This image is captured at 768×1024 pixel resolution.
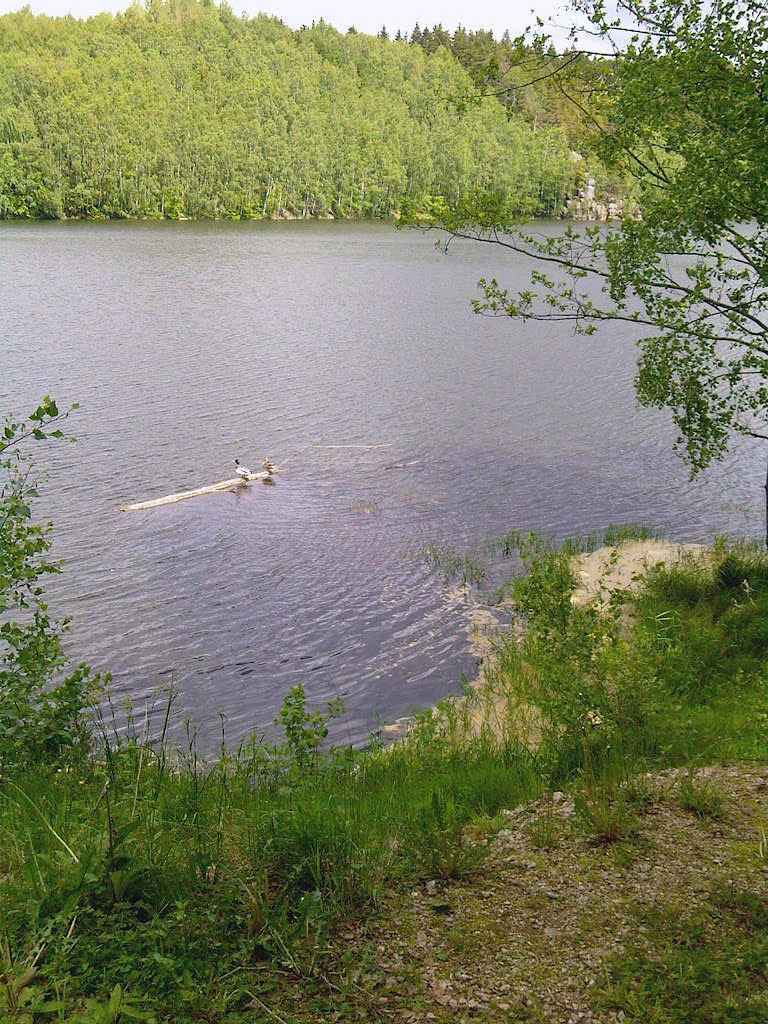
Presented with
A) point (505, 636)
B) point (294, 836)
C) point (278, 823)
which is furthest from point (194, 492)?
point (294, 836)

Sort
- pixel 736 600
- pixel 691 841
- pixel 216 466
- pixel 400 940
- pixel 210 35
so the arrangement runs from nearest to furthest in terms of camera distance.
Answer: pixel 400 940 → pixel 691 841 → pixel 736 600 → pixel 216 466 → pixel 210 35

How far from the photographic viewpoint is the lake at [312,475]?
12.5m

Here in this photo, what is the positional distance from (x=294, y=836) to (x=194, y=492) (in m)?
15.0

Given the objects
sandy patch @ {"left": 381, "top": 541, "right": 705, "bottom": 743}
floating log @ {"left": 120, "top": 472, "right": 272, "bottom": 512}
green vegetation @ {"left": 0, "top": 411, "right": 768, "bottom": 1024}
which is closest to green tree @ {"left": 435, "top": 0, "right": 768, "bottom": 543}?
sandy patch @ {"left": 381, "top": 541, "right": 705, "bottom": 743}

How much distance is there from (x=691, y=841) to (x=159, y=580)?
37.0 ft

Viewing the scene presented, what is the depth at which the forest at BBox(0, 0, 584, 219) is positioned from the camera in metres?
116

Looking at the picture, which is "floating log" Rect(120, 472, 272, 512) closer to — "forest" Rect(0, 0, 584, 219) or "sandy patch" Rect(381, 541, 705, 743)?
"sandy patch" Rect(381, 541, 705, 743)

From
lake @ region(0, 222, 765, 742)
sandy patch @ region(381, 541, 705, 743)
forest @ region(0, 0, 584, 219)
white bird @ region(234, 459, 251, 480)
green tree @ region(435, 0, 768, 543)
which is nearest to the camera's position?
green tree @ region(435, 0, 768, 543)

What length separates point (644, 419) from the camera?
2667cm

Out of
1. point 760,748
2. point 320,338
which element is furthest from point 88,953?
point 320,338

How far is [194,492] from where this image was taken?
62.4 feet

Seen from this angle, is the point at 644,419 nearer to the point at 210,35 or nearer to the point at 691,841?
the point at 691,841

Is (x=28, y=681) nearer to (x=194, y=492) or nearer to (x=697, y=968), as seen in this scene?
(x=697, y=968)

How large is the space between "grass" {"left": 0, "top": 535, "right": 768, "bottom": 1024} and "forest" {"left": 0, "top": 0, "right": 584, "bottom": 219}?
92.6 m
